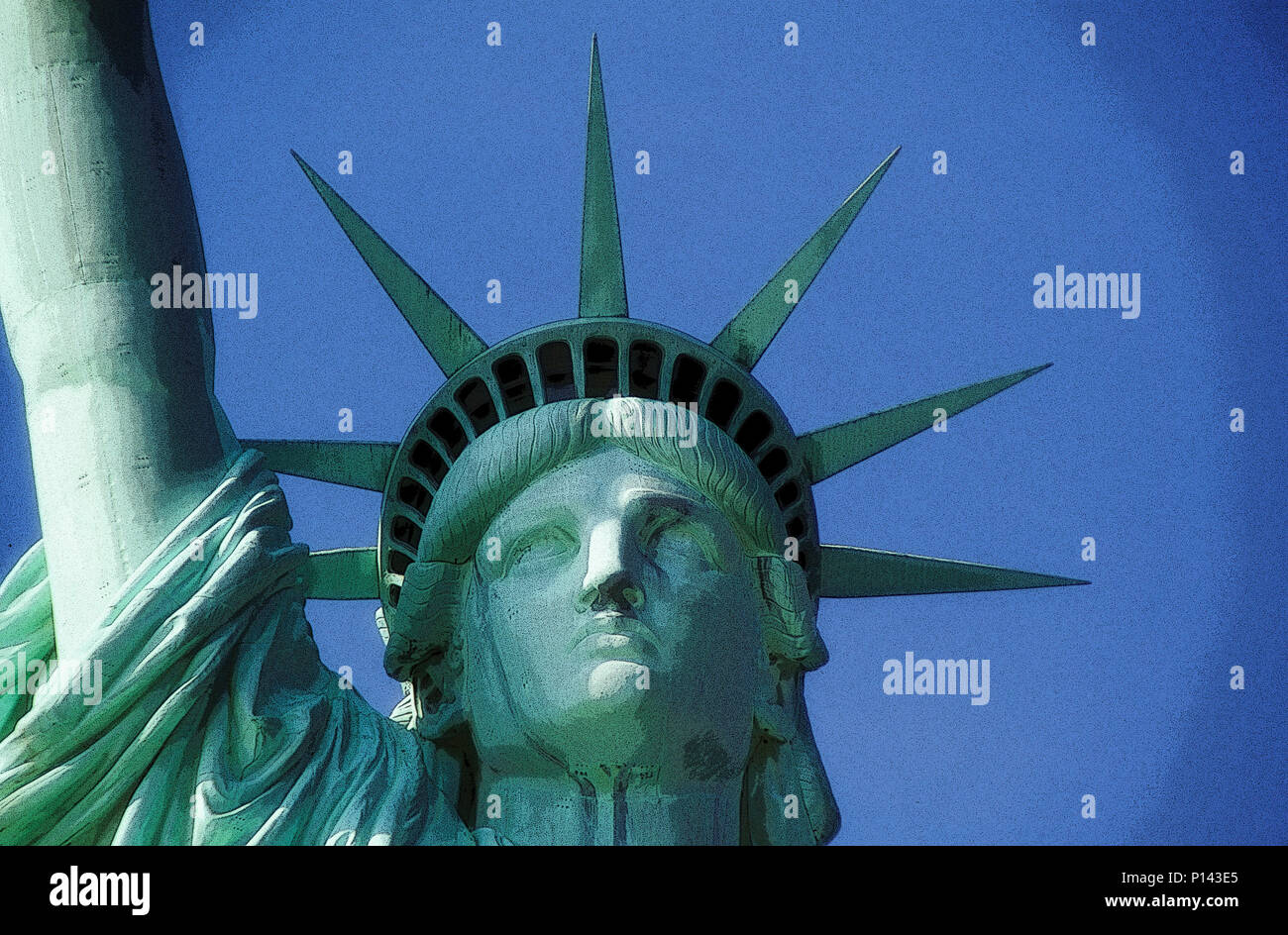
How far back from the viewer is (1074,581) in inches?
646

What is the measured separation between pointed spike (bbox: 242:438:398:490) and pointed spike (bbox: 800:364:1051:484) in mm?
2556

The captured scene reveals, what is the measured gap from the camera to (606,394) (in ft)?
52.2

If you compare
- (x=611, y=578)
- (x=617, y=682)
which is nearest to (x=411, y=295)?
(x=611, y=578)

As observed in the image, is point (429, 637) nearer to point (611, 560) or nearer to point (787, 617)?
point (611, 560)

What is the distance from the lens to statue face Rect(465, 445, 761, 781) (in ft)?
44.7

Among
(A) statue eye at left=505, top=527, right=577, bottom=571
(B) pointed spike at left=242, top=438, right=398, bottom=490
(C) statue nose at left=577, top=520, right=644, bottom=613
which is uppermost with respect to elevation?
(B) pointed spike at left=242, top=438, right=398, bottom=490

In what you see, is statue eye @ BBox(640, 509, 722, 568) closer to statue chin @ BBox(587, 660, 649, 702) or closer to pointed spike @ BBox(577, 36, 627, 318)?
statue chin @ BBox(587, 660, 649, 702)

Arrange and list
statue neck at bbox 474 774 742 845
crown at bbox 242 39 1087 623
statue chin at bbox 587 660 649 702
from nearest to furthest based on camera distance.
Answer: statue chin at bbox 587 660 649 702, statue neck at bbox 474 774 742 845, crown at bbox 242 39 1087 623

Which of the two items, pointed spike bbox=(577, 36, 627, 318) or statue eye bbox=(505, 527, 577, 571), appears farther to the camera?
pointed spike bbox=(577, 36, 627, 318)

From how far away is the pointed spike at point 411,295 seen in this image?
16469 mm

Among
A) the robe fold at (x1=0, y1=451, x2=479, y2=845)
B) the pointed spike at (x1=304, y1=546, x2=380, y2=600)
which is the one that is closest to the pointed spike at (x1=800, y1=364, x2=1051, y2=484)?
the pointed spike at (x1=304, y1=546, x2=380, y2=600)
